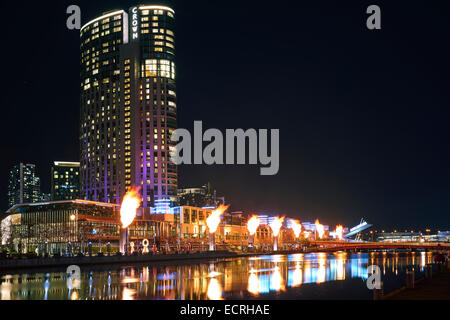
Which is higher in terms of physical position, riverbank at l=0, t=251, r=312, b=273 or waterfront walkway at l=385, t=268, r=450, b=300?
waterfront walkway at l=385, t=268, r=450, b=300

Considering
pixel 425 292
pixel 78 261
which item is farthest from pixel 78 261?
pixel 425 292

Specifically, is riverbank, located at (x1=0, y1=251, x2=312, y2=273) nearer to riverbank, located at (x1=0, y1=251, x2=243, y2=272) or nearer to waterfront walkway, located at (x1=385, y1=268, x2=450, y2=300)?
riverbank, located at (x1=0, y1=251, x2=243, y2=272)

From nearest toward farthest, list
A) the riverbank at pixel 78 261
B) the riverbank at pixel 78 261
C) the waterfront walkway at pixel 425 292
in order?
the waterfront walkway at pixel 425 292 < the riverbank at pixel 78 261 < the riverbank at pixel 78 261

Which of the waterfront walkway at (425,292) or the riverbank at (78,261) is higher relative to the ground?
the waterfront walkway at (425,292)

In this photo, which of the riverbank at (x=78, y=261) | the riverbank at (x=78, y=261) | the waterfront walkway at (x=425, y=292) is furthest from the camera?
the riverbank at (x=78, y=261)

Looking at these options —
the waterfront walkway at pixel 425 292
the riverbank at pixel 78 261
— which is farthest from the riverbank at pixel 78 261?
the waterfront walkway at pixel 425 292

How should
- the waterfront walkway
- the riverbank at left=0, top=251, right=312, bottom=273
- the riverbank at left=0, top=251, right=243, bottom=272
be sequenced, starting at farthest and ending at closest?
the riverbank at left=0, top=251, right=243, bottom=272 < the riverbank at left=0, top=251, right=312, bottom=273 < the waterfront walkway

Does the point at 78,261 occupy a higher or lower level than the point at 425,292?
lower

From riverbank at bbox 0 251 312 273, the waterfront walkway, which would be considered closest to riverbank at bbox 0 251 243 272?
riverbank at bbox 0 251 312 273

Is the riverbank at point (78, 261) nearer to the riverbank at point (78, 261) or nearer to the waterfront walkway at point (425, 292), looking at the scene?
the riverbank at point (78, 261)

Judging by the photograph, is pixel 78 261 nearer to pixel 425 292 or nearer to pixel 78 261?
pixel 78 261

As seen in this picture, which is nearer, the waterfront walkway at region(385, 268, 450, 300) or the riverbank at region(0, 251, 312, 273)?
the waterfront walkway at region(385, 268, 450, 300)
